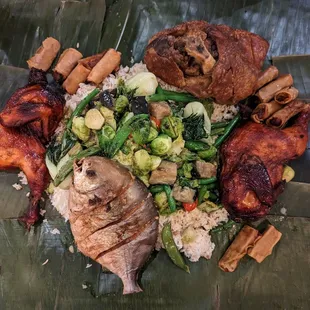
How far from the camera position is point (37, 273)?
488 centimetres

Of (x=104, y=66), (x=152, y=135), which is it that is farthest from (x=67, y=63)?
(x=152, y=135)

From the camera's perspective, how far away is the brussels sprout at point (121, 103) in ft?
15.2

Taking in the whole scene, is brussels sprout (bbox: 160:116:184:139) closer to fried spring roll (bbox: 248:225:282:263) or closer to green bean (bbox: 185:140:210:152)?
green bean (bbox: 185:140:210:152)

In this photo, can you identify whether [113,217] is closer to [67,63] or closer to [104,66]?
[104,66]

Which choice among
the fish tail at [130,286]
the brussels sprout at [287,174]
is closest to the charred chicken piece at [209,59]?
the brussels sprout at [287,174]

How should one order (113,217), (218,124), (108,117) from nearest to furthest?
1. (113,217)
2. (108,117)
3. (218,124)

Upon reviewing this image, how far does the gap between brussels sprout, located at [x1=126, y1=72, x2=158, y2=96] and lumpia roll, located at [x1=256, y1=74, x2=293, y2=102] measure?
3.91ft

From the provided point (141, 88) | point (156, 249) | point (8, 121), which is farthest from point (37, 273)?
point (141, 88)

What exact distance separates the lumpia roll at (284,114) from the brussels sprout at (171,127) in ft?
3.24

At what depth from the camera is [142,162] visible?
4375mm

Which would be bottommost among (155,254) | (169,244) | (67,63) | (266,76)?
(155,254)

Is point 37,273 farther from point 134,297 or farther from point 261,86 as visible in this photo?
point 261,86

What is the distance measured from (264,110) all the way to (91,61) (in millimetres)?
2137

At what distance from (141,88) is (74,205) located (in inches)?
60.2
